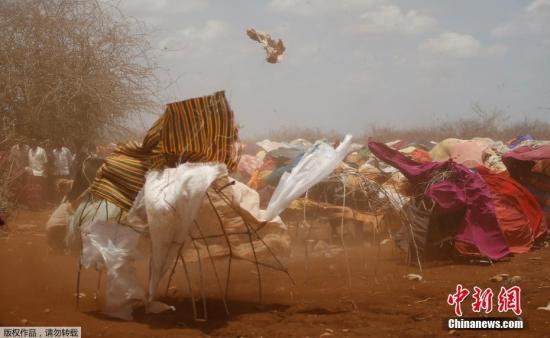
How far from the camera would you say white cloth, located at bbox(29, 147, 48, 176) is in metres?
9.91

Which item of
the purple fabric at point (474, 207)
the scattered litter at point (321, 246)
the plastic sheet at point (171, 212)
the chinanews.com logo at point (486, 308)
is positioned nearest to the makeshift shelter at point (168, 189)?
the plastic sheet at point (171, 212)

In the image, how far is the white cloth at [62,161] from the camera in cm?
1030

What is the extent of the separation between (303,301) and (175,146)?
1.55m

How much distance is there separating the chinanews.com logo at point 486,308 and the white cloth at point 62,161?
8.25 meters

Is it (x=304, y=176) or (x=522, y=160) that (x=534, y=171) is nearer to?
(x=522, y=160)

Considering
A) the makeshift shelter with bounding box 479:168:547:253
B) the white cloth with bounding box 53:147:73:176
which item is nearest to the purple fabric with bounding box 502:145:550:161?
the makeshift shelter with bounding box 479:168:547:253

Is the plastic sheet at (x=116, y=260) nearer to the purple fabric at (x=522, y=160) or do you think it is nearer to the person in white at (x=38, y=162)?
the purple fabric at (x=522, y=160)

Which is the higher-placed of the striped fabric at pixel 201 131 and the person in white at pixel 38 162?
the person in white at pixel 38 162

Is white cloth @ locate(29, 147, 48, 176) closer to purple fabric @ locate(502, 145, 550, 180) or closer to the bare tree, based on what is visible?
the bare tree

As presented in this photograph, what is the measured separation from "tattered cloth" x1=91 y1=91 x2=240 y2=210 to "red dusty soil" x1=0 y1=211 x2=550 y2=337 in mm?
890

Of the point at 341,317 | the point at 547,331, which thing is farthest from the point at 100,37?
the point at 547,331

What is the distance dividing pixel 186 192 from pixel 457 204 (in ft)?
11.3

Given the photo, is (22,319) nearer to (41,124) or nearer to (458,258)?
(458,258)

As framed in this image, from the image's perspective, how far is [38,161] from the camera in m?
9.95
